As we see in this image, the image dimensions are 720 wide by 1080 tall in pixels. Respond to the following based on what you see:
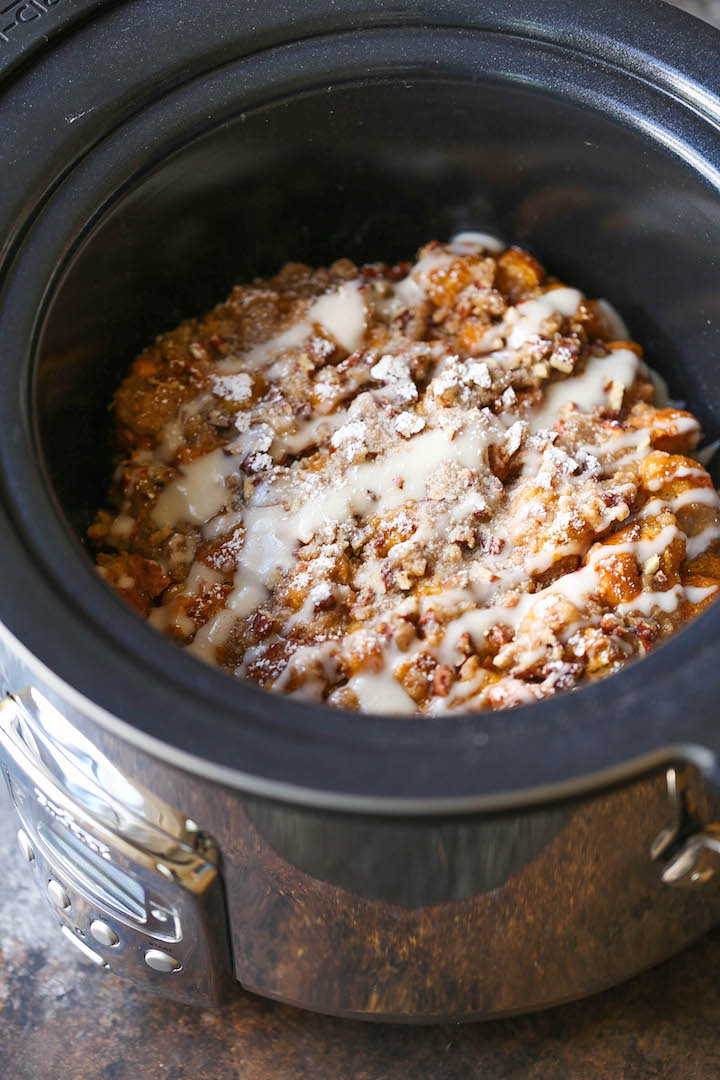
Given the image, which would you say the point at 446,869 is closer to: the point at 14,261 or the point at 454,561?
the point at 454,561

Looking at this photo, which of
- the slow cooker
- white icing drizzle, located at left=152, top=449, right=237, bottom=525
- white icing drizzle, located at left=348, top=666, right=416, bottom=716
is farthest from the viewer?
white icing drizzle, located at left=152, top=449, right=237, bottom=525

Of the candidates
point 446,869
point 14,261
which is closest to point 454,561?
point 446,869

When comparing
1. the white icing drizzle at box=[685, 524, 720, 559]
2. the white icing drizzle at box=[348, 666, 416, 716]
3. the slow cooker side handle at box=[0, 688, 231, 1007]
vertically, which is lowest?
the slow cooker side handle at box=[0, 688, 231, 1007]

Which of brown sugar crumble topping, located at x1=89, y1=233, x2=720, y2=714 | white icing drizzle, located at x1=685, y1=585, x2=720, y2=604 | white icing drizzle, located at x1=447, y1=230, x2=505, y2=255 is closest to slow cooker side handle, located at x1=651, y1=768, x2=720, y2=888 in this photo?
brown sugar crumble topping, located at x1=89, y1=233, x2=720, y2=714

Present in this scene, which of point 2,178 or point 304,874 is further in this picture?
point 2,178

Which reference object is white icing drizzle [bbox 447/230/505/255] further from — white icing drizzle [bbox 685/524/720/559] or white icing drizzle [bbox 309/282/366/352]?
white icing drizzle [bbox 685/524/720/559]

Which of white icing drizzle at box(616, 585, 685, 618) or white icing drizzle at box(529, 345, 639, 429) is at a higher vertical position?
white icing drizzle at box(529, 345, 639, 429)

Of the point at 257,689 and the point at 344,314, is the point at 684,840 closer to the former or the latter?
the point at 257,689
